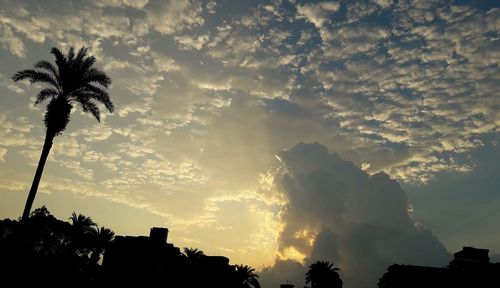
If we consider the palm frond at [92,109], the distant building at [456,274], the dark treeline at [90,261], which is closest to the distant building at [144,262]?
the dark treeline at [90,261]

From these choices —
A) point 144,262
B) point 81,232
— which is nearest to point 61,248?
point 81,232

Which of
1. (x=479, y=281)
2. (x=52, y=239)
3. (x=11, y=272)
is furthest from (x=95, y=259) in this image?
(x=479, y=281)

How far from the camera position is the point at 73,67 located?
29.8 metres

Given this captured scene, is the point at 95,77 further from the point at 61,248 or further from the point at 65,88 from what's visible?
the point at 61,248

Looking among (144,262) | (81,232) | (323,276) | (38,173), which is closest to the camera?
(38,173)

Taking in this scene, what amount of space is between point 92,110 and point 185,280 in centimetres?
2190

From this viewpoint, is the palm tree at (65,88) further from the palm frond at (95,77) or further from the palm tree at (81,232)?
the palm tree at (81,232)

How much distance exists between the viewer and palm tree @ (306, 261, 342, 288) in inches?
3327

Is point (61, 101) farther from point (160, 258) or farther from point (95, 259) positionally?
point (95, 259)

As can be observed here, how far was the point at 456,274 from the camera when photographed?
5984 centimetres

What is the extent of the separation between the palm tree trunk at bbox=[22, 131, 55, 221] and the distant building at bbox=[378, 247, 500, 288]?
5284 centimetres

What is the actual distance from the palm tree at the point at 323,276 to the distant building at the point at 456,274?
1245 centimetres

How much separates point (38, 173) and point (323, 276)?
223ft

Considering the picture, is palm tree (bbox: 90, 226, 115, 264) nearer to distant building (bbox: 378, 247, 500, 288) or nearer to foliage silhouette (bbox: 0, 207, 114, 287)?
foliage silhouette (bbox: 0, 207, 114, 287)
